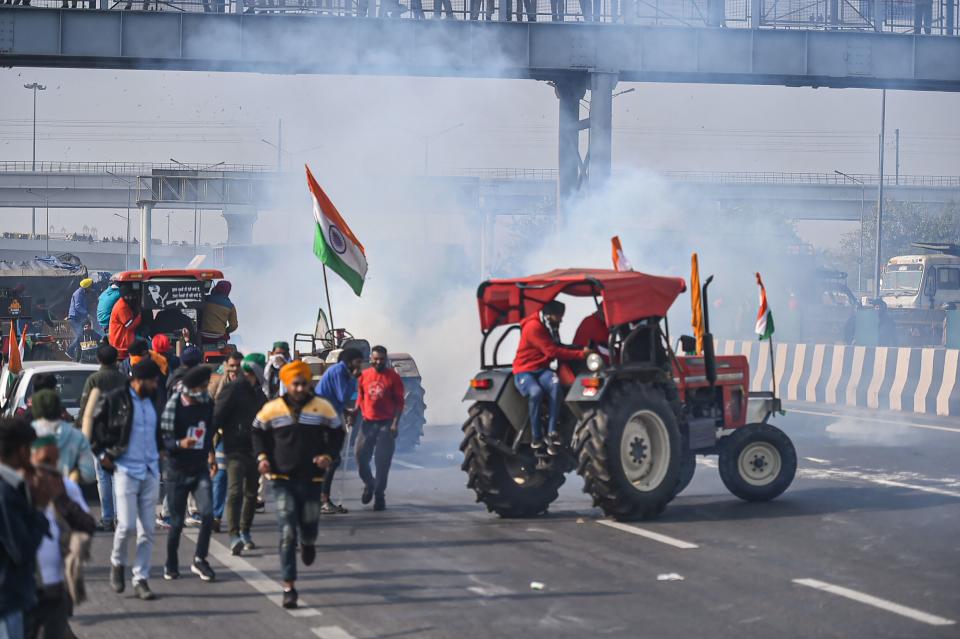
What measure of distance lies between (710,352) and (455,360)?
545 inches

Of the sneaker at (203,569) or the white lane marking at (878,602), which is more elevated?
the white lane marking at (878,602)

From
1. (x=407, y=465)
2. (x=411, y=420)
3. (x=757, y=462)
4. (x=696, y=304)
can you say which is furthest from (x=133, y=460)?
(x=411, y=420)

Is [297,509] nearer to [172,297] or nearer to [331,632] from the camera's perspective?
[331,632]

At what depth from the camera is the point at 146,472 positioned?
8.94 metres

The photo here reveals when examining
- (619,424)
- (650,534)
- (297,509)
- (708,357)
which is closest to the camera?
(297,509)

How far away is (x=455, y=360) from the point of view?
1039 inches

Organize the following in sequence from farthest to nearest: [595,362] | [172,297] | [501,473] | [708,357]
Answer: [172,297] → [708,357] → [501,473] → [595,362]

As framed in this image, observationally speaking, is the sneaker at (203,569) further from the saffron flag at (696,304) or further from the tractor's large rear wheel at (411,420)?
the tractor's large rear wheel at (411,420)

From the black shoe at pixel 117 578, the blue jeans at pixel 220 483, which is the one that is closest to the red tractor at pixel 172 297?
the blue jeans at pixel 220 483

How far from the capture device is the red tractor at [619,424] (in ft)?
37.6

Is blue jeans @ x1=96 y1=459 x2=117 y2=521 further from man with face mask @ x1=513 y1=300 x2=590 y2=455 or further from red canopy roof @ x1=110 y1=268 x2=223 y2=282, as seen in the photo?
red canopy roof @ x1=110 y1=268 x2=223 y2=282

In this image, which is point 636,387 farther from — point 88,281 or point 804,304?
point 804,304

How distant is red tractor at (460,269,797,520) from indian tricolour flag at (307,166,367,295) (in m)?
4.10

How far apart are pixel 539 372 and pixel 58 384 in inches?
222
